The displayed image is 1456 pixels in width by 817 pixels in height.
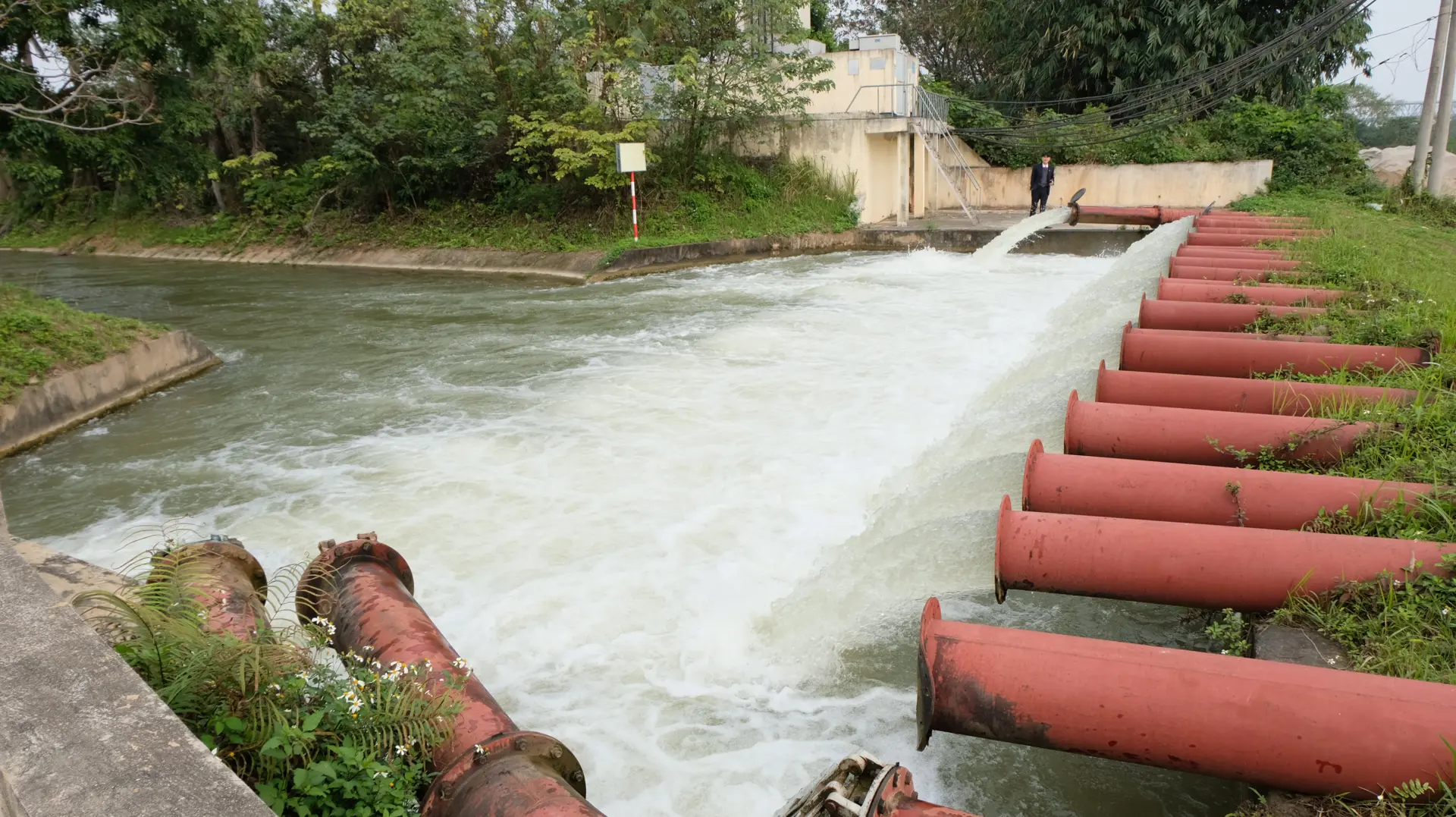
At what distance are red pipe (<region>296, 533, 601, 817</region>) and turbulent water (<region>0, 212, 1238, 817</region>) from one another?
815 millimetres

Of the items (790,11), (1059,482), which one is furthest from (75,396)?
(790,11)

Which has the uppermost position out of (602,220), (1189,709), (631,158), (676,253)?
(631,158)

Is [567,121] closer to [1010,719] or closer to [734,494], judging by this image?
[734,494]

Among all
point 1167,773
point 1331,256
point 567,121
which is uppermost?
point 567,121

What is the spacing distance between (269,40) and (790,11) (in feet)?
43.9

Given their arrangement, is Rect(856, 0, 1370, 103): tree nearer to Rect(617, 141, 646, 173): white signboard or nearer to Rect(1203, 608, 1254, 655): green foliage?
Rect(617, 141, 646, 173): white signboard

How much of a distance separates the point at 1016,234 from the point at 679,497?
42.7 feet

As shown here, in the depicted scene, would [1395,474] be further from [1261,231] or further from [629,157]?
[629,157]

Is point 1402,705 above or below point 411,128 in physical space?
below

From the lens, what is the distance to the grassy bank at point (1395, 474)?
2436 millimetres

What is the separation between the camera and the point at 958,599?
442 cm

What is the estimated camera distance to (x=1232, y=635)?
2.76m

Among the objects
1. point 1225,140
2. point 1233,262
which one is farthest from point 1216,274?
point 1225,140

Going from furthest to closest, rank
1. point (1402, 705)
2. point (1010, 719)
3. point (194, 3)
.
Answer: point (194, 3), point (1010, 719), point (1402, 705)
